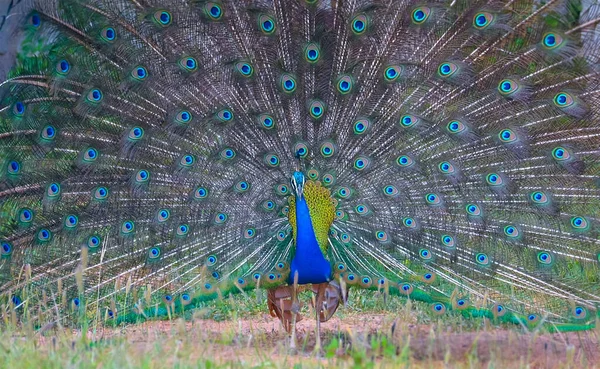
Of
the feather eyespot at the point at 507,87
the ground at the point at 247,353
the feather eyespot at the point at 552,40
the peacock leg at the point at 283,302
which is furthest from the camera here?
the peacock leg at the point at 283,302

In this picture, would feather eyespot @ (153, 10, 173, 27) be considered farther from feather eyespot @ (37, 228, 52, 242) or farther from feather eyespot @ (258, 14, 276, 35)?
feather eyespot @ (37, 228, 52, 242)

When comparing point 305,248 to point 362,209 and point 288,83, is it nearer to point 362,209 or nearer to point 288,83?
point 362,209

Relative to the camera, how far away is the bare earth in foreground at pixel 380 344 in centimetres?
371

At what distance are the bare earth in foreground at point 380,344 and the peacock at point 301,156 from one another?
0.26 metres

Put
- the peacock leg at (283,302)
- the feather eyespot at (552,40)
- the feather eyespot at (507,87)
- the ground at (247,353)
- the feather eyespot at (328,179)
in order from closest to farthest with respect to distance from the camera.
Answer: the ground at (247,353) < the feather eyespot at (552,40) < the feather eyespot at (507,87) < the peacock leg at (283,302) < the feather eyespot at (328,179)

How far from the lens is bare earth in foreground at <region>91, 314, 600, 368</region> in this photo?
3.71m

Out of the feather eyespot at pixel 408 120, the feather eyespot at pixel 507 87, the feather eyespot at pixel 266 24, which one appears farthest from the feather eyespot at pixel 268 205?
the feather eyespot at pixel 507 87

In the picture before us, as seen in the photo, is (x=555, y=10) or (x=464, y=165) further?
(x=464, y=165)

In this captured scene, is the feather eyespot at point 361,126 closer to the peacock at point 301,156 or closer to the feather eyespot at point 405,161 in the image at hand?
the peacock at point 301,156

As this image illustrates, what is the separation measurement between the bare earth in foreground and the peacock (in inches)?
10.2

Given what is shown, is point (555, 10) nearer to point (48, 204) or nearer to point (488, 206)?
point (488, 206)

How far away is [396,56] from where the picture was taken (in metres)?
5.82

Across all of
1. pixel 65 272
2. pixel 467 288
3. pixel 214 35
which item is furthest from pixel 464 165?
pixel 65 272

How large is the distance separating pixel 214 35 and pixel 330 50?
32.8 inches
